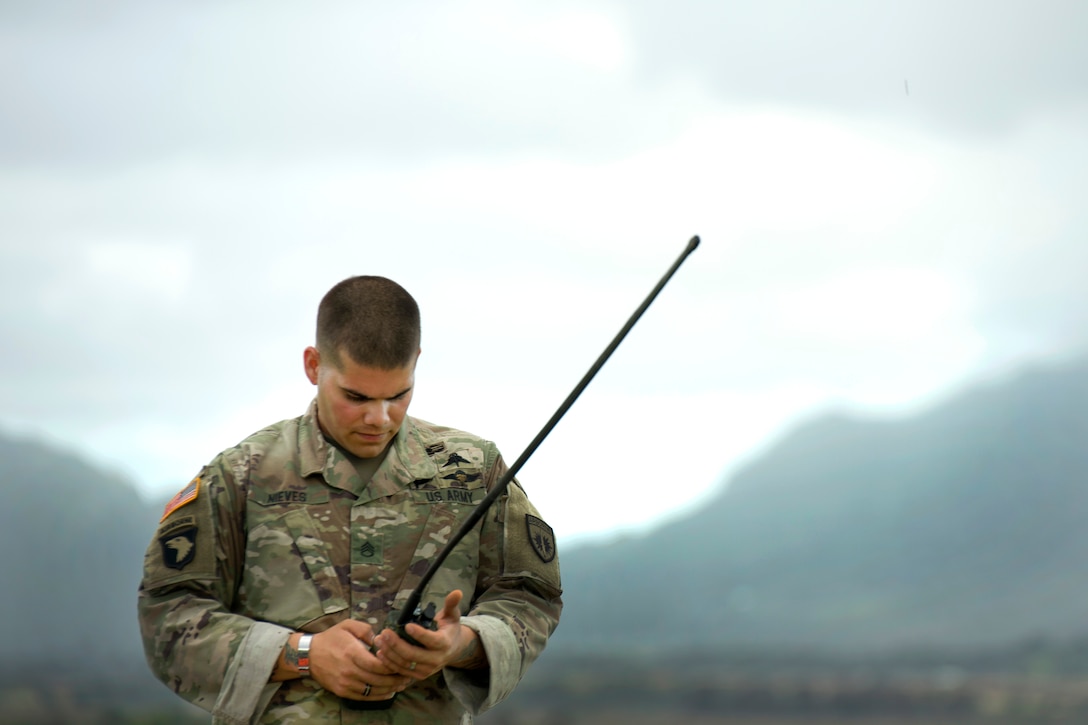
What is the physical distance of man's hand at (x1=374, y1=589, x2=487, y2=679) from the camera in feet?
8.65

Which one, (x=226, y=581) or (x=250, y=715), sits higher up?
(x=226, y=581)

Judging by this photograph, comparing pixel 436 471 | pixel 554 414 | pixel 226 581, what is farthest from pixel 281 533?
pixel 554 414

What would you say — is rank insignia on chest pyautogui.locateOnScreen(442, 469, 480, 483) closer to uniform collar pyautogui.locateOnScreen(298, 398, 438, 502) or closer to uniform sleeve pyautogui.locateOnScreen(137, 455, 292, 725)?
uniform collar pyautogui.locateOnScreen(298, 398, 438, 502)

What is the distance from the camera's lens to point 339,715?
2.82 m

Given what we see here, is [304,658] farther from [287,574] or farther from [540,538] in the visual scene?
[540,538]

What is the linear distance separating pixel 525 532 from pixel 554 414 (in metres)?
0.48

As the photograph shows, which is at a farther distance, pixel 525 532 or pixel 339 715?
pixel 525 532

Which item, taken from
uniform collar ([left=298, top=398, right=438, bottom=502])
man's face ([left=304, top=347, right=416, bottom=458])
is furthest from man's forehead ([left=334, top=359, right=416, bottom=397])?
uniform collar ([left=298, top=398, right=438, bottom=502])

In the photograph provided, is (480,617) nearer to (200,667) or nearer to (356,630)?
(356,630)

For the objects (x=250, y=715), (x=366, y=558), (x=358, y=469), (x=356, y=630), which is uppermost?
(x=358, y=469)

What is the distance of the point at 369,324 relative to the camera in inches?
116

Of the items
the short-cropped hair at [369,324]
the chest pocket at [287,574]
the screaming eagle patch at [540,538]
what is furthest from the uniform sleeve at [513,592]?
the short-cropped hair at [369,324]

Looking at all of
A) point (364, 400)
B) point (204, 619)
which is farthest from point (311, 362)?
point (204, 619)

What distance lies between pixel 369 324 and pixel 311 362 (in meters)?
0.24
